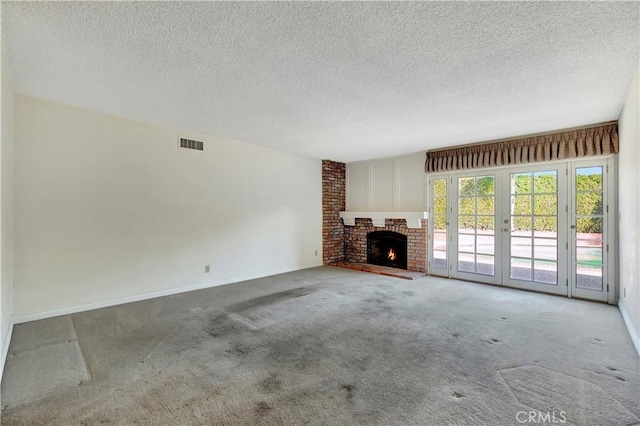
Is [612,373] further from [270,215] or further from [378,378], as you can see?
[270,215]

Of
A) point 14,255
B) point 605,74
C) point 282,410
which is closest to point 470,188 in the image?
point 605,74

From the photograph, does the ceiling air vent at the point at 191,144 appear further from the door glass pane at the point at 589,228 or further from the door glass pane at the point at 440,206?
the door glass pane at the point at 589,228

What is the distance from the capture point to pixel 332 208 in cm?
720

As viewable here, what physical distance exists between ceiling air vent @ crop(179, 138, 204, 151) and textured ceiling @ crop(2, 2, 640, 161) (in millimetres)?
553

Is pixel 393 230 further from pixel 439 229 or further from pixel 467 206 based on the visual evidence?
pixel 467 206

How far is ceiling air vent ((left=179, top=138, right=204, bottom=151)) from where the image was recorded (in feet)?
15.0

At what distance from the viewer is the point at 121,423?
5.67ft

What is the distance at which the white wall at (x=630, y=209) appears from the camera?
8.97ft

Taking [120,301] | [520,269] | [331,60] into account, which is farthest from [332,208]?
[331,60]

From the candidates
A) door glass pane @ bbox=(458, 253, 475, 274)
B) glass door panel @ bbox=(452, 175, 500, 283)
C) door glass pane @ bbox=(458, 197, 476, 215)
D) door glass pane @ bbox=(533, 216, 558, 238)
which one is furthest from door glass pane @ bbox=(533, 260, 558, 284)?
door glass pane @ bbox=(458, 197, 476, 215)

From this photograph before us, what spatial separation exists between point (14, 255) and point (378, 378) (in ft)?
12.9

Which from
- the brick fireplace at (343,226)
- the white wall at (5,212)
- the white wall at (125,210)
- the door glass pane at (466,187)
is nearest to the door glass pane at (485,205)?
the door glass pane at (466,187)

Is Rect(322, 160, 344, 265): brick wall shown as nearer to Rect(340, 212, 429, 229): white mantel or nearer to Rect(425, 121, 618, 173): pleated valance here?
Rect(340, 212, 429, 229): white mantel

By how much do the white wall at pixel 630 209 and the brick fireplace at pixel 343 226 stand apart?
313 centimetres
